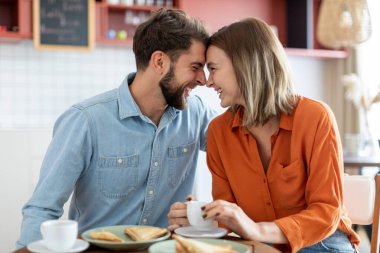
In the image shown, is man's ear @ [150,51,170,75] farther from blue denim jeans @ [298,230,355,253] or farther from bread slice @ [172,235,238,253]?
bread slice @ [172,235,238,253]

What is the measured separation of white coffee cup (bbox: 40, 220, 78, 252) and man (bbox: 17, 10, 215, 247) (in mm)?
475

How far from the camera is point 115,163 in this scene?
1.93 meters

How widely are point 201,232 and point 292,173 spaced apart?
0.41 m

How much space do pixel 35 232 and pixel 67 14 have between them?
109 inches

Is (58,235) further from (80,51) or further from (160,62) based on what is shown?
(80,51)

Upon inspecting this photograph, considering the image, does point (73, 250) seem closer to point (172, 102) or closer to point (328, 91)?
point (172, 102)

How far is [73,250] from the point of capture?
1.33 metres

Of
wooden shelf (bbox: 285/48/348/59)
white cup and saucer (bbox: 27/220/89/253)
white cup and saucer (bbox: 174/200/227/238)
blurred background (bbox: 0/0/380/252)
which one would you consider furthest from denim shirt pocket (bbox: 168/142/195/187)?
wooden shelf (bbox: 285/48/348/59)

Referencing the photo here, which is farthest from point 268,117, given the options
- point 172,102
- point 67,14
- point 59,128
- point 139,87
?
point 67,14

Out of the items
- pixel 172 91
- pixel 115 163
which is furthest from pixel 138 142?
pixel 172 91

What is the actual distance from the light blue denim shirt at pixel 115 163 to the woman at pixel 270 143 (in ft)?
0.51

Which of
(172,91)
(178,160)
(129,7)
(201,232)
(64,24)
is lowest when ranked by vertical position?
(201,232)

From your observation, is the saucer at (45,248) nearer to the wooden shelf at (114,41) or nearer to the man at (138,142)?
the man at (138,142)

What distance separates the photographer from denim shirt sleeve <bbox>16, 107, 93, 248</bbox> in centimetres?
175
